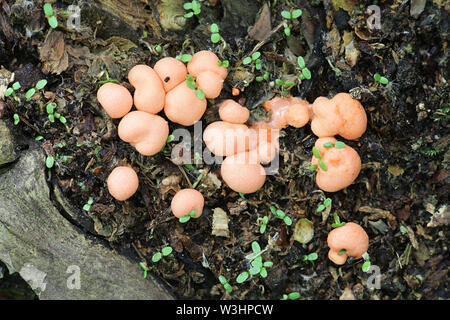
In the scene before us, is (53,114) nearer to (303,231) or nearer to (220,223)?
(220,223)

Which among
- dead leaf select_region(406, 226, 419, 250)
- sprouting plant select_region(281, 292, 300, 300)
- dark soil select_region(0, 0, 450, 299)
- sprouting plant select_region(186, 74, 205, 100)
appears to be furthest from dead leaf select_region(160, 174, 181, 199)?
dead leaf select_region(406, 226, 419, 250)

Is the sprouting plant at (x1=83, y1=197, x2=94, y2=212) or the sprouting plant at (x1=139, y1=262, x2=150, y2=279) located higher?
the sprouting plant at (x1=83, y1=197, x2=94, y2=212)

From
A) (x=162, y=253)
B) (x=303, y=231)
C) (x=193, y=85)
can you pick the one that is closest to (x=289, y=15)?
(x=193, y=85)

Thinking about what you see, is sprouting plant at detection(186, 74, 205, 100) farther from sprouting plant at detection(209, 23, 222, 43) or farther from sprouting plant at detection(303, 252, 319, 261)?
sprouting plant at detection(303, 252, 319, 261)

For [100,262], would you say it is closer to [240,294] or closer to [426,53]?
[240,294]

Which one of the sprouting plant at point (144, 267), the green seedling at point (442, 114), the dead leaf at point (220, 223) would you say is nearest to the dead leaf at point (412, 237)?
the green seedling at point (442, 114)

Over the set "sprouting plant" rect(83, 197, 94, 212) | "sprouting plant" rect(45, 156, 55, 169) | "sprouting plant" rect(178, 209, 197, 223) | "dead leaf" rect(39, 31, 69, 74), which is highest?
"dead leaf" rect(39, 31, 69, 74)
